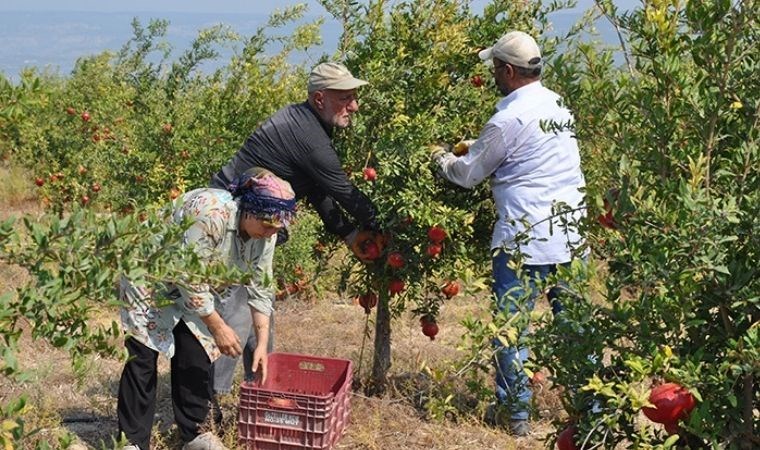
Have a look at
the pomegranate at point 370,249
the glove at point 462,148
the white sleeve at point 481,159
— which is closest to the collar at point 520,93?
the white sleeve at point 481,159

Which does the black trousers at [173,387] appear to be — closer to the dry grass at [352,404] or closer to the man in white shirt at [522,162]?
the dry grass at [352,404]

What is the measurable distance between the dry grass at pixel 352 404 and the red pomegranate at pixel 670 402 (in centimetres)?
148

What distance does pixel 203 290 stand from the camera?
3877 mm

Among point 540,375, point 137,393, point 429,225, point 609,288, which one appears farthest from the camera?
point 540,375

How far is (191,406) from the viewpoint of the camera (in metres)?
4.52

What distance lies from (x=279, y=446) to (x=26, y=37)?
19172 centimetres

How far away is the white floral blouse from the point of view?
159 inches

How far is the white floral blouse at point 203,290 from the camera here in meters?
4.05

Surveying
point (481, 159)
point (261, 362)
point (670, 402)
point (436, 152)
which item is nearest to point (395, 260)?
point (436, 152)

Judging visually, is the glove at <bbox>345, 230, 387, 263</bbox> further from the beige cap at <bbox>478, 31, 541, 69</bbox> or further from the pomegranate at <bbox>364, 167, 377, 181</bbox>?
the beige cap at <bbox>478, 31, 541, 69</bbox>

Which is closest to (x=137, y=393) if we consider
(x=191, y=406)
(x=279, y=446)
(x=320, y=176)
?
(x=191, y=406)

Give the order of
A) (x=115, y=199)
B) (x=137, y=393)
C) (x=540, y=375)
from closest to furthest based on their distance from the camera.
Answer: (x=137, y=393)
(x=540, y=375)
(x=115, y=199)

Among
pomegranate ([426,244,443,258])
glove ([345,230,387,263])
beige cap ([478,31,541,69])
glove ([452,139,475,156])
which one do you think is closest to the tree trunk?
glove ([345,230,387,263])

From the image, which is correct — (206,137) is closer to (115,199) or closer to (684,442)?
(115,199)
